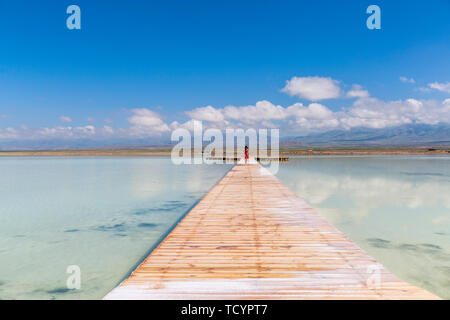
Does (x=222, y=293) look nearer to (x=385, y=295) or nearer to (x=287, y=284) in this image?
(x=287, y=284)

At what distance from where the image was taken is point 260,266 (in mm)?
3621

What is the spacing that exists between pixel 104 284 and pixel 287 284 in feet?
10.6

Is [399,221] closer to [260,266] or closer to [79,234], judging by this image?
[260,266]

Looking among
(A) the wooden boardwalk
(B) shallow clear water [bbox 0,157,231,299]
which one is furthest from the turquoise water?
(A) the wooden boardwalk

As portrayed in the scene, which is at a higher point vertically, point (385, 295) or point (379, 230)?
point (385, 295)

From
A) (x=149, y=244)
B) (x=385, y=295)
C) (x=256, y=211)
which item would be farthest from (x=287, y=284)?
(x=149, y=244)

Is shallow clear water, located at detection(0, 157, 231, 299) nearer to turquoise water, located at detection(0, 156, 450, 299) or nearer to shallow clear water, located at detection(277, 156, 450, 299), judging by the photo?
turquoise water, located at detection(0, 156, 450, 299)

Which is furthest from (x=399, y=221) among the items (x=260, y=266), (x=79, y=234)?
(x=79, y=234)

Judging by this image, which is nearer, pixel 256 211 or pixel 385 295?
pixel 385 295

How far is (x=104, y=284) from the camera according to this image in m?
4.71

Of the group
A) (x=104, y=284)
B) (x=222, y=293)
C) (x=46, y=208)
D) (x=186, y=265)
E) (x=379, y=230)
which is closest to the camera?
(x=222, y=293)
